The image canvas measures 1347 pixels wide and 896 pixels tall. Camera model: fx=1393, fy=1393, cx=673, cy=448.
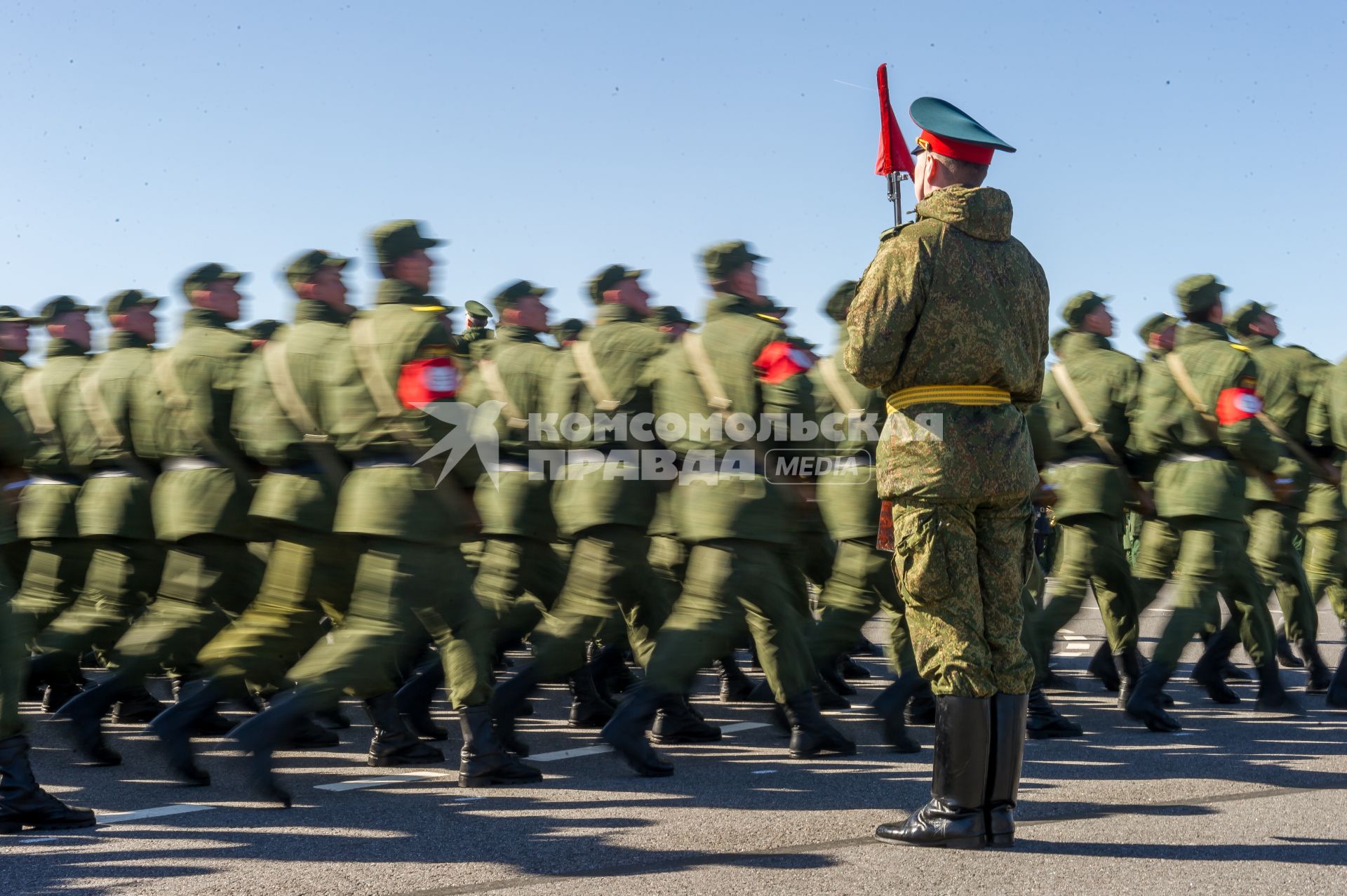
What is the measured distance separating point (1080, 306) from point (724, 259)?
96.5 inches

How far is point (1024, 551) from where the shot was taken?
435cm

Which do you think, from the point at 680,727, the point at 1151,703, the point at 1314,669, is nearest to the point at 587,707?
the point at 680,727

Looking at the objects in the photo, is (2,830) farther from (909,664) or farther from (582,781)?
(909,664)

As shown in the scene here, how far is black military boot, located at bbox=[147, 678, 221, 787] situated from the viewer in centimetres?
543

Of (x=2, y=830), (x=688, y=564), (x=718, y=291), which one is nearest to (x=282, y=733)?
(x=2, y=830)

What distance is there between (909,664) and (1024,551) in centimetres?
215

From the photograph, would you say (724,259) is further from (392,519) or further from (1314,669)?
(1314,669)

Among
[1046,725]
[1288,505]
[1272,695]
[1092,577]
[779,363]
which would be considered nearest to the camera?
[779,363]

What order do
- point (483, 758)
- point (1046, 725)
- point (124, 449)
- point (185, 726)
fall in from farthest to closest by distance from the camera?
point (1046, 725) < point (124, 449) < point (483, 758) < point (185, 726)

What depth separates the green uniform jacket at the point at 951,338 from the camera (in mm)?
4148

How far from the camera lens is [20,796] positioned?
4.74 m

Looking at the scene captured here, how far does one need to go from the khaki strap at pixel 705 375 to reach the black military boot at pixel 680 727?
1599mm

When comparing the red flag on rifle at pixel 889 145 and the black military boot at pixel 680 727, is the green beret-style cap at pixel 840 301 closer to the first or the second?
the black military boot at pixel 680 727

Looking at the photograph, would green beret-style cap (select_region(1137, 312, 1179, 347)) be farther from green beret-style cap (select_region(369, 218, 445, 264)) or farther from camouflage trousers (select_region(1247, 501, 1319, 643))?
green beret-style cap (select_region(369, 218, 445, 264))
